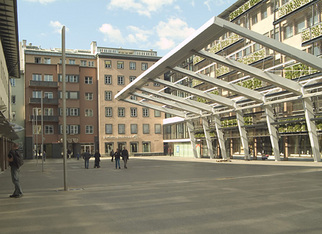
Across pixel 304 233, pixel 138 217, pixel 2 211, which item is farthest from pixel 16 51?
pixel 304 233

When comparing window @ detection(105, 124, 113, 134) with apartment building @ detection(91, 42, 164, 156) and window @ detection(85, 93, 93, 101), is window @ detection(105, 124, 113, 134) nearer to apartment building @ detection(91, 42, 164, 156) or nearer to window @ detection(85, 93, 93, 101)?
apartment building @ detection(91, 42, 164, 156)

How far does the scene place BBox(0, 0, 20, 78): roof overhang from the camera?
21500 mm

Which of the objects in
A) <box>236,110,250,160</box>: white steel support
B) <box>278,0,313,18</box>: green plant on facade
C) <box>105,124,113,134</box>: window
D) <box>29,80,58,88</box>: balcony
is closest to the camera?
<box>278,0,313,18</box>: green plant on facade

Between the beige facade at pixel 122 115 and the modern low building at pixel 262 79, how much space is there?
24.4 meters

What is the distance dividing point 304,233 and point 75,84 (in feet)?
204

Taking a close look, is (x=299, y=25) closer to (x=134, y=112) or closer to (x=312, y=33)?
(x=312, y=33)

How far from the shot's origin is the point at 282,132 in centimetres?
3041

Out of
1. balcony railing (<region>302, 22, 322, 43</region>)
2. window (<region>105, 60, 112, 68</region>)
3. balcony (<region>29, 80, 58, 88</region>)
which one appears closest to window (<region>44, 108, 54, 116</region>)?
balcony (<region>29, 80, 58, 88</region>)

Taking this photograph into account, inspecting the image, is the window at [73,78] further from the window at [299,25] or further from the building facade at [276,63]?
the window at [299,25]

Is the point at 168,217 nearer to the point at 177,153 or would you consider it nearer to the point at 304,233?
the point at 304,233

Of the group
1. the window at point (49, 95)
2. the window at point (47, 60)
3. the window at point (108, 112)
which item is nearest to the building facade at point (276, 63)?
the window at point (108, 112)

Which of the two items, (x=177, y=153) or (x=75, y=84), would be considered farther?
(x=75, y=84)

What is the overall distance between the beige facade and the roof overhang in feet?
90.9

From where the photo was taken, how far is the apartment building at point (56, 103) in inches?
2461
